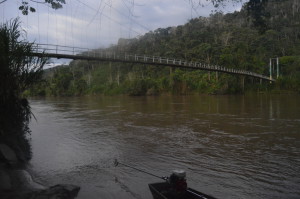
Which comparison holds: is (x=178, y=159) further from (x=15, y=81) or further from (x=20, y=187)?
(x=15, y=81)

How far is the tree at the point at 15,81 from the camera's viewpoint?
24.5ft

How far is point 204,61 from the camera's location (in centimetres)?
5019

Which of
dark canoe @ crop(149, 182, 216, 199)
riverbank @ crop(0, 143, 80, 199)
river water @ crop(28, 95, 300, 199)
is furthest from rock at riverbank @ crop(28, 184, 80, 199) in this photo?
dark canoe @ crop(149, 182, 216, 199)

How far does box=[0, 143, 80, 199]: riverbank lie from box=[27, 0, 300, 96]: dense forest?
1337 inches

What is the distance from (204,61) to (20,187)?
4783 cm

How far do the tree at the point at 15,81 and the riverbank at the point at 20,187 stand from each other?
1.42 meters

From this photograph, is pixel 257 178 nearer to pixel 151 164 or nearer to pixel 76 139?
pixel 151 164

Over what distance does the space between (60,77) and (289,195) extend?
64.0 meters

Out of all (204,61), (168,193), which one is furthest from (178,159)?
(204,61)

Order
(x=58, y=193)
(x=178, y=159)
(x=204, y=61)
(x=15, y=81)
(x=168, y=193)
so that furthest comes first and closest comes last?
(x=204, y=61) < (x=15, y=81) < (x=178, y=159) < (x=58, y=193) < (x=168, y=193)


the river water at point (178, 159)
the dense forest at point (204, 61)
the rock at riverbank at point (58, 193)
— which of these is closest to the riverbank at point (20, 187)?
the rock at riverbank at point (58, 193)

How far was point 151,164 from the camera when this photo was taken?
612 centimetres

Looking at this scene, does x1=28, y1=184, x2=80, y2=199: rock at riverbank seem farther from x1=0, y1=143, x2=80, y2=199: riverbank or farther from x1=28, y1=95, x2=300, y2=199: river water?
x1=28, y1=95, x2=300, y2=199: river water

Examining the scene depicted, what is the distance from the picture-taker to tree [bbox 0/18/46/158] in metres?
7.45
